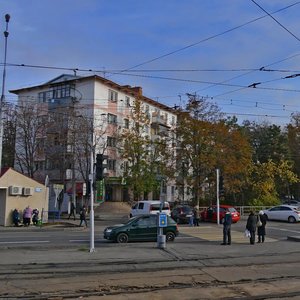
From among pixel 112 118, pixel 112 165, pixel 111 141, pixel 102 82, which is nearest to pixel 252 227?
pixel 111 141

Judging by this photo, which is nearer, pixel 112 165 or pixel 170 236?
pixel 170 236

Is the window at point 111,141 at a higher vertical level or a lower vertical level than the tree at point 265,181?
higher

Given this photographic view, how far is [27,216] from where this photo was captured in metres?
35.2

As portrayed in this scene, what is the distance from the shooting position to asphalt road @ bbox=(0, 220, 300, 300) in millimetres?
10586

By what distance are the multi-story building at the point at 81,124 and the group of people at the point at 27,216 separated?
32.5 ft

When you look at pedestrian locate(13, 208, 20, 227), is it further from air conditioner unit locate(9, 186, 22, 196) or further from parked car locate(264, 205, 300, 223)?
parked car locate(264, 205, 300, 223)

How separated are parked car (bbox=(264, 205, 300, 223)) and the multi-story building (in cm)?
1284

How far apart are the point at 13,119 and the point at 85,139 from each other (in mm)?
9062

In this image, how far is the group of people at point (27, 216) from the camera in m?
35.0

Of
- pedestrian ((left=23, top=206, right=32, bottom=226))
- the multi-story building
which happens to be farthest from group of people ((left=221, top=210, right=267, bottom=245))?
the multi-story building

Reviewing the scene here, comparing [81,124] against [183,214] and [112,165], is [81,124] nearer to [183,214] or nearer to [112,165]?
[112,165]

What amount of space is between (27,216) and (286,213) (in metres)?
20.7

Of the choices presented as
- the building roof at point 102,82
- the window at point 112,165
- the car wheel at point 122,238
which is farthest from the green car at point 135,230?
the window at point 112,165

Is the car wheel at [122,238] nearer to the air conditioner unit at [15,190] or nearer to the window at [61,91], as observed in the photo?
the air conditioner unit at [15,190]
